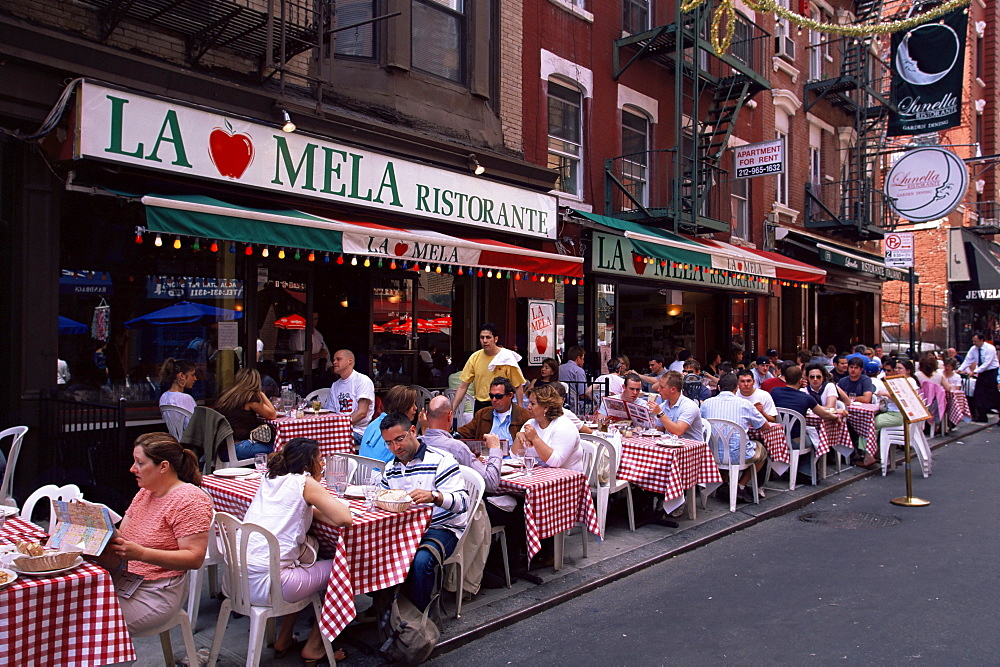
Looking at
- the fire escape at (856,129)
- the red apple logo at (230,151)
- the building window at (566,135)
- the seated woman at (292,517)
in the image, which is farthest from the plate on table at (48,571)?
the fire escape at (856,129)

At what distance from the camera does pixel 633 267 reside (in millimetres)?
12180

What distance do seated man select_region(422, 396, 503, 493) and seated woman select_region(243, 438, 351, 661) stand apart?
1.24m

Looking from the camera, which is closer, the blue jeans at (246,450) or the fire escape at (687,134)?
the blue jeans at (246,450)

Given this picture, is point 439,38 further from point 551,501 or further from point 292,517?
point 292,517

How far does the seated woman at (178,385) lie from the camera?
6879 mm

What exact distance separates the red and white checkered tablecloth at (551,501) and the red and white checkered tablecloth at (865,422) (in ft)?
18.7

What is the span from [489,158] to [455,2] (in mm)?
2428

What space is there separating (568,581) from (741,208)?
14332 millimetres

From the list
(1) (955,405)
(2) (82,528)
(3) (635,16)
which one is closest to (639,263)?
(3) (635,16)

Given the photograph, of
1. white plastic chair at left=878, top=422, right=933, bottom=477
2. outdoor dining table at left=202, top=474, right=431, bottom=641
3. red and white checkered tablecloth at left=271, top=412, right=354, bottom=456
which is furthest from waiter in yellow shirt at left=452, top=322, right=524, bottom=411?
white plastic chair at left=878, top=422, right=933, bottom=477

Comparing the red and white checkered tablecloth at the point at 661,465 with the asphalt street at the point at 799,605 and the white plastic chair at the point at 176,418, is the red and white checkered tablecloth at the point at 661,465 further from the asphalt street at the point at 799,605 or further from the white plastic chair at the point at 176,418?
the white plastic chair at the point at 176,418

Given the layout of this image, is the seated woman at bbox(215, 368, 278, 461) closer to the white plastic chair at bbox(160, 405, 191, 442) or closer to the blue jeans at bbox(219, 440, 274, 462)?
the blue jeans at bbox(219, 440, 274, 462)

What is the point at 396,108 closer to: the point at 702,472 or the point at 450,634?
the point at 702,472

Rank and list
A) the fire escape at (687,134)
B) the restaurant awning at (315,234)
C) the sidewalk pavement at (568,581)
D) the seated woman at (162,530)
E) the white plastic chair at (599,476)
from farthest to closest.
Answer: the fire escape at (687,134) < the white plastic chair at (599,476) < the restaurant awning at (315,234) < the sidewalk pavement at (568,581) < the seated woman at (162,530)
